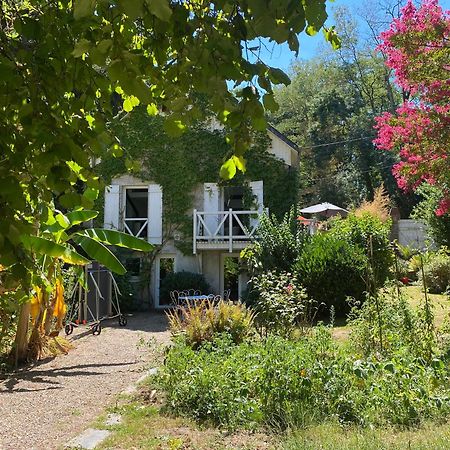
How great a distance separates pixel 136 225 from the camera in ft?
59.8

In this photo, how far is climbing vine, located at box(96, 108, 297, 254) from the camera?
56.7 ft

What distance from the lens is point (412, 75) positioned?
7707 mm

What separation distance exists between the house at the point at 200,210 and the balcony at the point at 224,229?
3 cm

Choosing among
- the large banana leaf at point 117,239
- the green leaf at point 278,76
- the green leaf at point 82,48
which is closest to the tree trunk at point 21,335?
the large banana leaf at point 117,239

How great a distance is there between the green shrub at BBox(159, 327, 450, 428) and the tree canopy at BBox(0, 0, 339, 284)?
3.12m

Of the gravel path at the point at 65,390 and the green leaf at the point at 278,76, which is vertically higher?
the green leaf at the point at 278,76

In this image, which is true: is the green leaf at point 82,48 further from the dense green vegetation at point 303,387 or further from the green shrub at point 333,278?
the green shrub at point 333,278

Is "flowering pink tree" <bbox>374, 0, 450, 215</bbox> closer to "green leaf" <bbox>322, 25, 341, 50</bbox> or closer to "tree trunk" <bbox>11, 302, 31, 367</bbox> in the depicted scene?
"green leaf" <bbox>322, 25, 341, 50</bbox>

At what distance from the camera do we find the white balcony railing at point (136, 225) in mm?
17719

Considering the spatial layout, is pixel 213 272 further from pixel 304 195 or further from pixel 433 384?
pixel 304 195

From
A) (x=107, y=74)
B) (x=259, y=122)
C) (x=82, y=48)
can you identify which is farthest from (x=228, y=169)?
(x=82, y=48)

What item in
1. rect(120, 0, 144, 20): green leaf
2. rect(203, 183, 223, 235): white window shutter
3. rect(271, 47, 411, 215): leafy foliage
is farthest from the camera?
rect(271, 47, 411, 215): leafy foliage

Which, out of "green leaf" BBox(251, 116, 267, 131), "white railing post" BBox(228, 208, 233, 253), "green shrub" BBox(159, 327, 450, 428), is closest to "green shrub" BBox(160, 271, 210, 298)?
"white railing post" BBox(228, 208, 233, 253)

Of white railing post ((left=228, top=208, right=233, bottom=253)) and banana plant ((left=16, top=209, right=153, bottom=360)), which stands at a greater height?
white railing post ((left=228, top=208, right=233, bottom=253))
